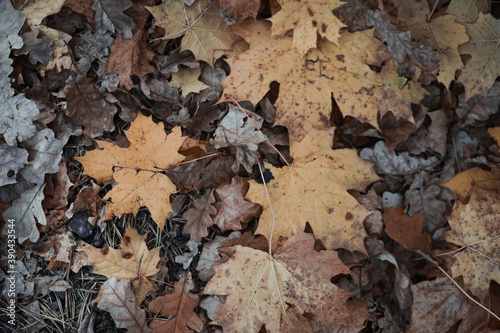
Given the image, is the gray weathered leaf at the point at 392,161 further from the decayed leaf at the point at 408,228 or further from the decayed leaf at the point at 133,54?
the decayed leaf at the point at 133,54

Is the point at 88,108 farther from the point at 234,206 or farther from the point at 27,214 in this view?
the point at 234,206

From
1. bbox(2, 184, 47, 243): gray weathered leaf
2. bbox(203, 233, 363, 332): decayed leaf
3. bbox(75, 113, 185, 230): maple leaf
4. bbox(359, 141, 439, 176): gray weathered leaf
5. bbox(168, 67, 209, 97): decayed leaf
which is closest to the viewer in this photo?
bbox(203, 233, 363, 332): decayed leaf

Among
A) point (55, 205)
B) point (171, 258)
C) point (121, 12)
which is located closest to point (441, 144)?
point (171, 258)

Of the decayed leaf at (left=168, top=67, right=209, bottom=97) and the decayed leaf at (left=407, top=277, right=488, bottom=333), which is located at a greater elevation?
the decayed leaf at (left=168, top=67, right=209, bottom=97)

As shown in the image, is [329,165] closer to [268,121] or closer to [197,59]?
[268,121]

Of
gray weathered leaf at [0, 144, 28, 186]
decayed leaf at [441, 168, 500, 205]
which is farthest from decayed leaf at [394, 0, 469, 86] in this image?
gray weathered leaf at [0, 144, 28, 186]

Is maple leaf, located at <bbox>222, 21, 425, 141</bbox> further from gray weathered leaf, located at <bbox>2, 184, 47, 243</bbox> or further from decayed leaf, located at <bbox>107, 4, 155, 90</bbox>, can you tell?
gray weathered leaf, located at <bbox>2, 184, 47, 243</bbox>

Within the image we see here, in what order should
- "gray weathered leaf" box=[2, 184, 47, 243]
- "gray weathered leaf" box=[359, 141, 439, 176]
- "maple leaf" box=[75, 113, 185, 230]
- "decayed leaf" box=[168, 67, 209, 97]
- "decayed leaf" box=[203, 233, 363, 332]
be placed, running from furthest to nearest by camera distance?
"gray weathered leaf" box=[359, 141, 439, 176] → "decayed leaf" box=[168, 67, 209, 97] → "gray weathered leaf" box=[2, 184, 47, 243] → "maple leaf" box=[75, 113, 185, 230] → "decayed leaf" box=[203, 233, 363, 332]

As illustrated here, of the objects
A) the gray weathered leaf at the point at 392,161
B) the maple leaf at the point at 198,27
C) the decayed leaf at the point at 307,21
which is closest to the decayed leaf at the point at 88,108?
the maple leaf at the point at 198,27
